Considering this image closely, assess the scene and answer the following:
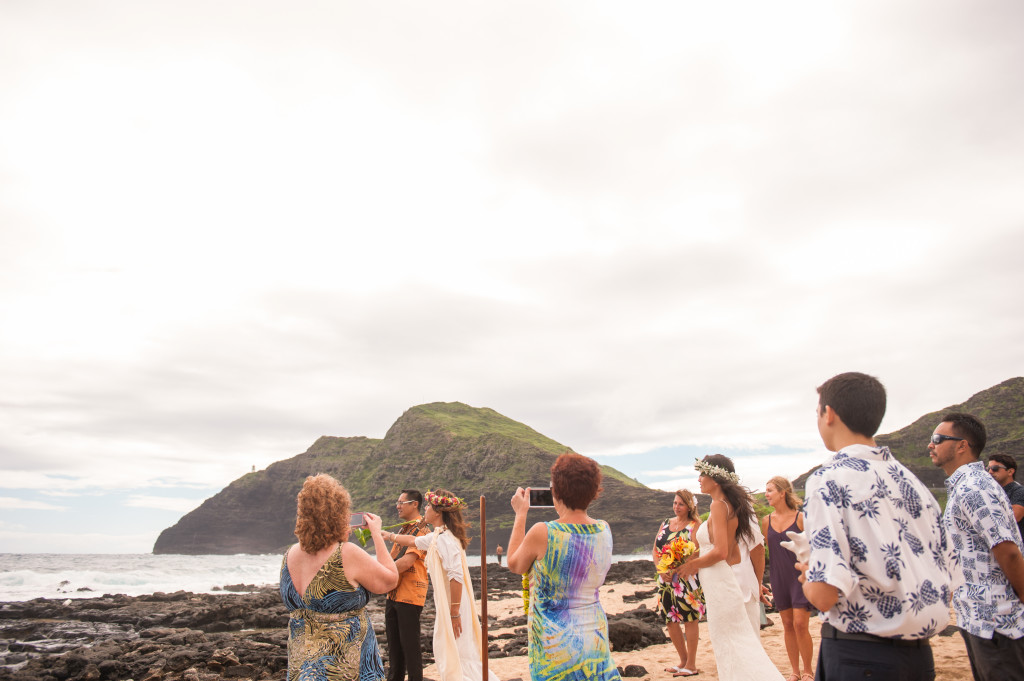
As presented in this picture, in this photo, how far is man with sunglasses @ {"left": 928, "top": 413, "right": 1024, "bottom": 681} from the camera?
138 inches

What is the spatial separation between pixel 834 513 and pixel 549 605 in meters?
1.79

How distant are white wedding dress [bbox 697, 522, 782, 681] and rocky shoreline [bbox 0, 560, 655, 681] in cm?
551

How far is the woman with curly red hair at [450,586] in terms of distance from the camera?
6.99 meters

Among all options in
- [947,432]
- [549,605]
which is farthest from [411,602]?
[947,432]

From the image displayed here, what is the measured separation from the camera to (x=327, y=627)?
379 centimetres

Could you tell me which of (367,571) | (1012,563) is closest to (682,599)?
(1012,563)

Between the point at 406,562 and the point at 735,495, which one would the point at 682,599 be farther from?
the point at 406,562

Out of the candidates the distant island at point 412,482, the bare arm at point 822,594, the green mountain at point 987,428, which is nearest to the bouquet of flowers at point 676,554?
the bare arm at point 822,594

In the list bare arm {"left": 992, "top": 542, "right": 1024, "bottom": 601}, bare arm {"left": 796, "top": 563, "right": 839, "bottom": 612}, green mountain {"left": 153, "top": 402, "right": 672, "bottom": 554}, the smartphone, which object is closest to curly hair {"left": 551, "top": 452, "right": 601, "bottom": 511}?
the smartphone

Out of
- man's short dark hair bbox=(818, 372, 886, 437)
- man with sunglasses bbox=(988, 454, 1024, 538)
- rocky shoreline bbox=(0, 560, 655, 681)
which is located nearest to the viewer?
man's short dark hair bbox=(818, 372, 886, 437)

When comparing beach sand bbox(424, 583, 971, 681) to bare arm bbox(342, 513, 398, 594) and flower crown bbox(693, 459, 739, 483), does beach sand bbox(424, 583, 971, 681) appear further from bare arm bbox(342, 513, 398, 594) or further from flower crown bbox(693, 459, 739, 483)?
bare arm bbox(342, 513, 398, 594)

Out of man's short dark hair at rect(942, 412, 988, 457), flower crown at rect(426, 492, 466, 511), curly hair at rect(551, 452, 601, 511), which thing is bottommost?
flower crown at rect(426, 492, 466, 511)

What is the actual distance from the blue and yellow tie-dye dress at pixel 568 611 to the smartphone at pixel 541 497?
0.86 ft

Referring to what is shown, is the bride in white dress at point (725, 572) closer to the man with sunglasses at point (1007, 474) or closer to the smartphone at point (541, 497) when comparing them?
the man with sunglasses at point (1007, 474)
